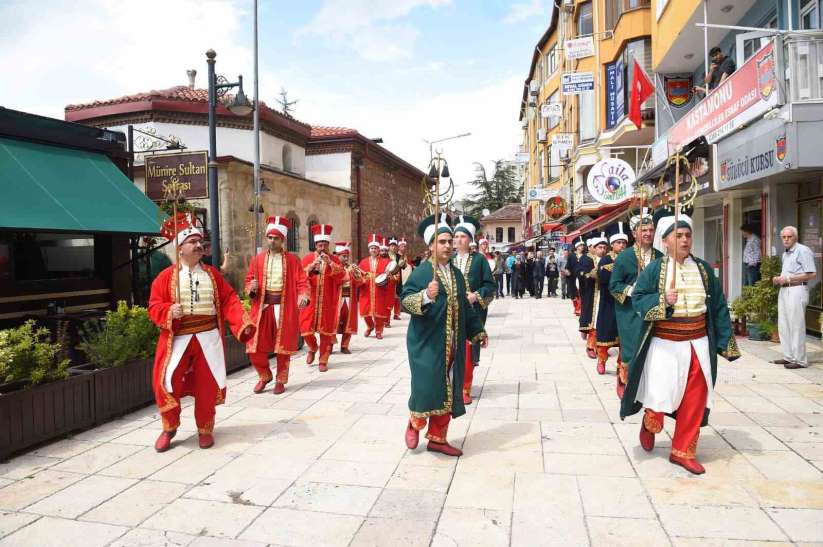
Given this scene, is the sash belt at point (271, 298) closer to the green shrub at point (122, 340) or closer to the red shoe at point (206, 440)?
the green shrub at point (122, 340)

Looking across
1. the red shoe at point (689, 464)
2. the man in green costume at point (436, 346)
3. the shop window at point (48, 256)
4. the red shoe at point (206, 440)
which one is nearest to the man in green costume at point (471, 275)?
the man in green costume at point (436, 346)

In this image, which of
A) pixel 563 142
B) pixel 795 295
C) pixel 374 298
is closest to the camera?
pixel 795 295

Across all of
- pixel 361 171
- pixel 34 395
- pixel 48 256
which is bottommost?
pixel 34 395

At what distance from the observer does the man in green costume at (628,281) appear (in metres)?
5.75

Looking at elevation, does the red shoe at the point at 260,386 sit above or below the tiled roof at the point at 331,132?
below

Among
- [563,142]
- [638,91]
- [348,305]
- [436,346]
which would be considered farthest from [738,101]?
[563,142]

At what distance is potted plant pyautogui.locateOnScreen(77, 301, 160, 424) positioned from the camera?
19.3 ft

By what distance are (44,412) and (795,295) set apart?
340 inches

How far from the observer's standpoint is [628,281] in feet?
19.5

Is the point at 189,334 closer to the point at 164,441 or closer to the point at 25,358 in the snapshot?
the point at 164,441

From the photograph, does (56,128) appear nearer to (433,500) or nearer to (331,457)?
(331,457)

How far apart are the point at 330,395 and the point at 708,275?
166 inches

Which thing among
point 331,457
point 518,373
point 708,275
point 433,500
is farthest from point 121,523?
point 518,373

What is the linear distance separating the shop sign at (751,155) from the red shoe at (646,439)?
543 cm
